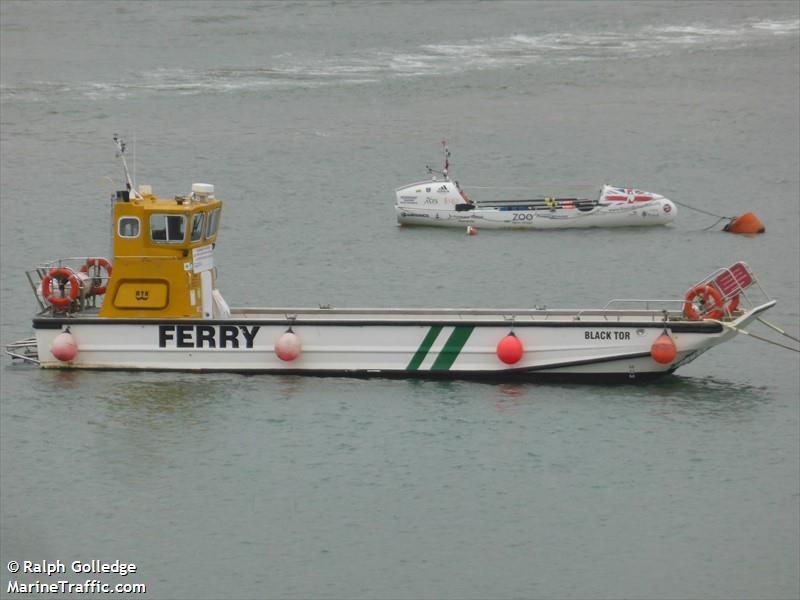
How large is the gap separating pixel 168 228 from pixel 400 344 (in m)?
5.93

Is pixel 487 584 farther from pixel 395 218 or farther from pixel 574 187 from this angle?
pixel 574 187

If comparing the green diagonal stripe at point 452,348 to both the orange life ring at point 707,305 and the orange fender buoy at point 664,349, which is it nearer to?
the orange fender buoy at point 664,349

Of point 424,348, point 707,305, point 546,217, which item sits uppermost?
point 707,305

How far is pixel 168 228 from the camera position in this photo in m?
36.4

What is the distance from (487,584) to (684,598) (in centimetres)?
337

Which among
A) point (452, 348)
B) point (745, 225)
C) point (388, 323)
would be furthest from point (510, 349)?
point (745, 225)

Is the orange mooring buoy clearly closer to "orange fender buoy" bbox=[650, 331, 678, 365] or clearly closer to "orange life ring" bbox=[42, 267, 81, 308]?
"orange fender buoy" bbox=[650, 331, 678, 365]

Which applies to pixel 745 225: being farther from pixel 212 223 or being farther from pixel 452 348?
pixel 212 223

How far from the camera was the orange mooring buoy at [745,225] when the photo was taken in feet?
195

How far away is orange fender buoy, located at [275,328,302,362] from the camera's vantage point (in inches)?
1420

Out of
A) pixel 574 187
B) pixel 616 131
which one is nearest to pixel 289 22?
pixel 616 131

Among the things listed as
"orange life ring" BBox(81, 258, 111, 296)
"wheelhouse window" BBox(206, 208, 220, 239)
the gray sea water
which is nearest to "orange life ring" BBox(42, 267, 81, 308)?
"orange life ring" BBox(81, 258, 111, 296)

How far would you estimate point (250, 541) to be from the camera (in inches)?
Result: 1151

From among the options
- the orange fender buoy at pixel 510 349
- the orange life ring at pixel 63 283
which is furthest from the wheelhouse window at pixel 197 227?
the orange fender buoy at pixel 510 349
